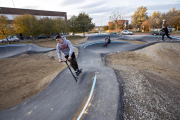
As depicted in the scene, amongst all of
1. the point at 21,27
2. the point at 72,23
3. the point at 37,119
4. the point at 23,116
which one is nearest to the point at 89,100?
the point at 37,119

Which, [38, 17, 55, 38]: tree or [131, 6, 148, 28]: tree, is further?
[131, 6, 148, 28]: tree

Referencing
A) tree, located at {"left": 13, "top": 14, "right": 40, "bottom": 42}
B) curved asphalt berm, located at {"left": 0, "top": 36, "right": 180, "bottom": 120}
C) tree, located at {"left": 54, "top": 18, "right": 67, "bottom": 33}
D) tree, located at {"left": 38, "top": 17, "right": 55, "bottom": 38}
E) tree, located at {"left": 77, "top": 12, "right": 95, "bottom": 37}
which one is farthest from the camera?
tree, located at {"left": 77, "top": 12, "right": 95, "bottom": 37}

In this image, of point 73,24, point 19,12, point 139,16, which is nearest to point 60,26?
point 73,24

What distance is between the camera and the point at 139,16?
45.5m

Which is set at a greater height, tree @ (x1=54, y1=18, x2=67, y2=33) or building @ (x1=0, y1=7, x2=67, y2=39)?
building @ (x1=0, y1=7, x2=67, y2=39)

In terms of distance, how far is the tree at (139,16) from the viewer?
44.7 meters

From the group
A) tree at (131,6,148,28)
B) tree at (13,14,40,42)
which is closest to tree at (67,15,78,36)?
tree at (13,14,40,42)

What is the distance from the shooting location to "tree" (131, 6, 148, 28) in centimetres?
4472

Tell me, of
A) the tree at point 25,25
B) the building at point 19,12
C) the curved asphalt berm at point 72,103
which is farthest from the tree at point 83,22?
the curved asphalt berm at point 72,103

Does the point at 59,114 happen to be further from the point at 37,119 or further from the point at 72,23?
the point at 72,23

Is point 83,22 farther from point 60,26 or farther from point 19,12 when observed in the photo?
point 19,12

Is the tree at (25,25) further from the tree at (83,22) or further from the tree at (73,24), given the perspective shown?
the tree at (83,22)

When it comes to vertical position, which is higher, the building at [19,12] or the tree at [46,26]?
the building at [19,12]

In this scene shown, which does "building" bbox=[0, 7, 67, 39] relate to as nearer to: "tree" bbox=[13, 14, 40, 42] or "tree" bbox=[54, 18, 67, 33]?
"tree" bbox=[13, 14, 40, 42]
